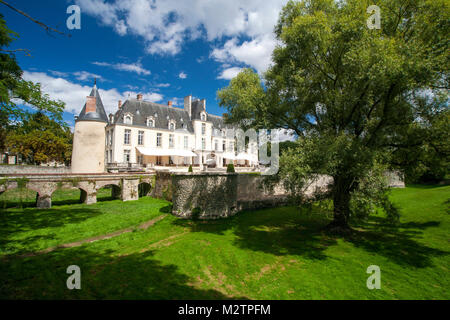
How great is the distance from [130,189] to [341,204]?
15406 millimetres

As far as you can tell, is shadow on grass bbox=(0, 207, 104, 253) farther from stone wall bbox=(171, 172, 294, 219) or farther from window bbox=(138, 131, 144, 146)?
window bbox=(138, 131, 144, 146)

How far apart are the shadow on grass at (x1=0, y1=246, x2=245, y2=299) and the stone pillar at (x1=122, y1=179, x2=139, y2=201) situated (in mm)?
9712

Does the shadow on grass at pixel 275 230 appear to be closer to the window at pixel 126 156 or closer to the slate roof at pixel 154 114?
the window at pixel 126 156

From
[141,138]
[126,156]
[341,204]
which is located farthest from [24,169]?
[341,204]

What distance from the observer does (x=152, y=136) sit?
29016 mm

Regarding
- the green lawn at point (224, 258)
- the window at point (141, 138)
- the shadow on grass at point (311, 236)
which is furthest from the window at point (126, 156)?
the shadow on grass at point (311, 236)

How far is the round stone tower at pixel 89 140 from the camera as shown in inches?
766

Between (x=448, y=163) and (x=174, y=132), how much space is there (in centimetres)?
2764

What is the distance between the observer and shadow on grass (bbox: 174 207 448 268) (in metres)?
8.23

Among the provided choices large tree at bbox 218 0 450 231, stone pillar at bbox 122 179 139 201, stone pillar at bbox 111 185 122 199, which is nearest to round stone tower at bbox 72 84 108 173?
stone pillar at bbox 111 185 122 199

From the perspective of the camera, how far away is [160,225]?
1224 centimetres

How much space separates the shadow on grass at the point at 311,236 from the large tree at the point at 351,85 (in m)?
1.30
